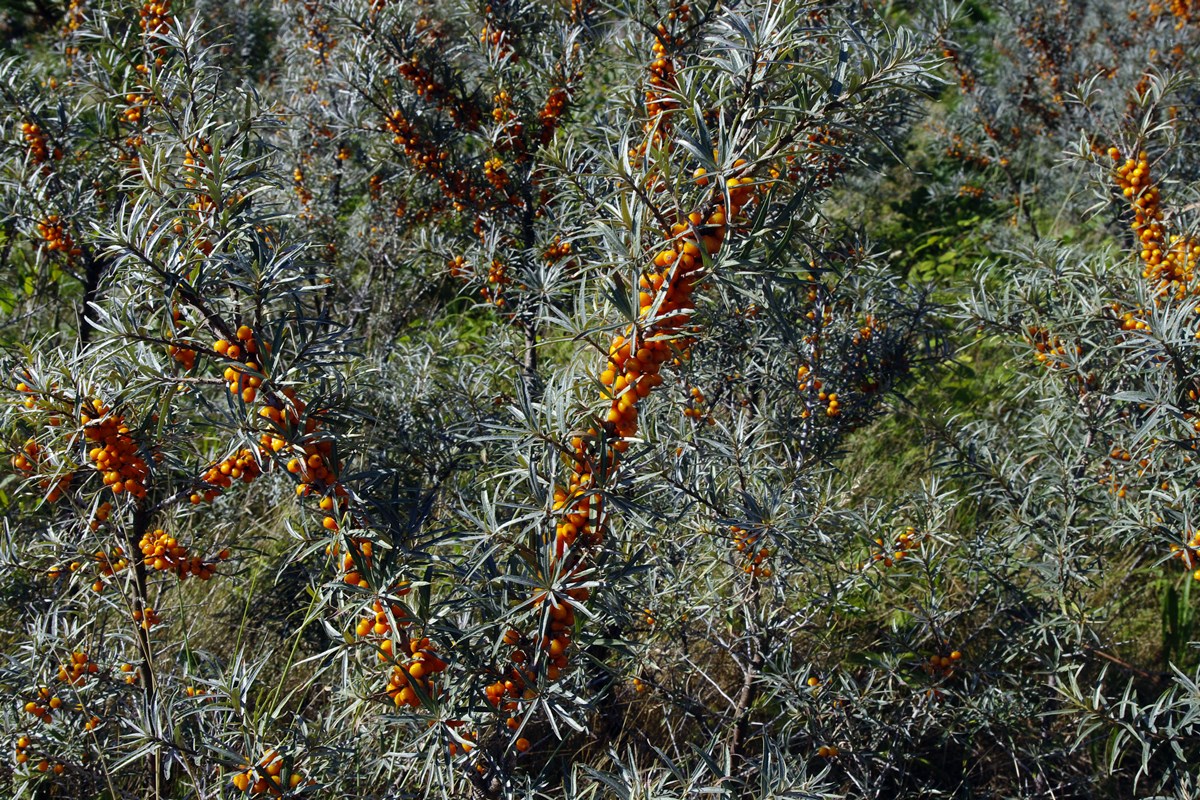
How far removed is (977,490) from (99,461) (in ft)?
7.28

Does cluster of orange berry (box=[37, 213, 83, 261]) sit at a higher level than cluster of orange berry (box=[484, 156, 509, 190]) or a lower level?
lower

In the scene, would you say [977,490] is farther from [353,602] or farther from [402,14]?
[402,14]

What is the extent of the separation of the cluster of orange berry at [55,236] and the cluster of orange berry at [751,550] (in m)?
2.23

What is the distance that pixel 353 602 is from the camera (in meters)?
1.28

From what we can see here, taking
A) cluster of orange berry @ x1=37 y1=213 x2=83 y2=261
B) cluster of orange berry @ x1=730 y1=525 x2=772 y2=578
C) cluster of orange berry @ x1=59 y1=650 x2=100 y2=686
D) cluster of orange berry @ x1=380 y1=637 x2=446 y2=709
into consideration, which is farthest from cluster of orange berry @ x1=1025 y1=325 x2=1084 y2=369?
cluster of orange berry @ x1=37 y1=213 x2=83 y2=261

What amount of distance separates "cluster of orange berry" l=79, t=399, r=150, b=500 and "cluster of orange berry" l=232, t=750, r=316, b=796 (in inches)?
19.8

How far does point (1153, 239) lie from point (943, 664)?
3.89ft

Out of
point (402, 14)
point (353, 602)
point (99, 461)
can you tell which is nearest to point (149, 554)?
point (99, 461)

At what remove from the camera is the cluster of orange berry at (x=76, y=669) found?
1887mm

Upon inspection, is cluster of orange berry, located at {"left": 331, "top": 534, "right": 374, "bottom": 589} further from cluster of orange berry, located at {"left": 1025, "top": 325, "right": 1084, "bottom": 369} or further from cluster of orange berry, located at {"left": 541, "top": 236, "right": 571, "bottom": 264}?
cluster of orange berry, located at {"left": 1025, "top": 325, "right": 1084, "bottom": 369}

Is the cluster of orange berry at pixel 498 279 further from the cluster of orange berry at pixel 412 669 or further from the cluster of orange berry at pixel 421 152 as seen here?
the cluster of orange berry at pixel 412 669

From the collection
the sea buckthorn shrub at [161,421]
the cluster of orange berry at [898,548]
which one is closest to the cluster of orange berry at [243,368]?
the sea buckthorn shrub at [161,421]

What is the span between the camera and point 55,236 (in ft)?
8.40

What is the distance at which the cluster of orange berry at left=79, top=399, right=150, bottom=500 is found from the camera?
4.50 feet
